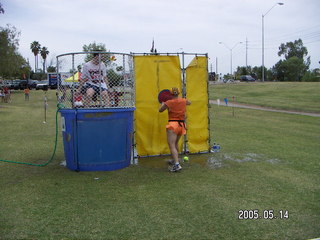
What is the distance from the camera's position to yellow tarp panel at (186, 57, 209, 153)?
8.67 meters

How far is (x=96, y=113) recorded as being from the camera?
6.85 m

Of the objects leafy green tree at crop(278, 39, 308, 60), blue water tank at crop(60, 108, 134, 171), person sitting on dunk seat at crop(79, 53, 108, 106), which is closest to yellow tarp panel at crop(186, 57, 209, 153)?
blue water tank at crop(60, 108, 134, 171)

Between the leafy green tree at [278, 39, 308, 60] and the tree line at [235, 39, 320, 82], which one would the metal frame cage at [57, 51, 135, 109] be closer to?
the tree line at [235, 39, 320, 82]

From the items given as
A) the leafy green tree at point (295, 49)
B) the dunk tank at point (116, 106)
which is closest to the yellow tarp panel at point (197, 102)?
the dunk tank at point (116, 106)

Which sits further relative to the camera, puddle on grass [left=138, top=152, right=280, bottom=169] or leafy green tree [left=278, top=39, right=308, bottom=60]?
leafy green tree [left=278, top=39, right=308, bottom=60]

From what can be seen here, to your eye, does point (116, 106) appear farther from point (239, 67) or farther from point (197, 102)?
point (239, 67)

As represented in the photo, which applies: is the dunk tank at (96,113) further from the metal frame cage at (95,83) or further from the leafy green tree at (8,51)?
the leafy green tree at (8,51)

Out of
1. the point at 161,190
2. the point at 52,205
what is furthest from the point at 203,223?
the point at 52,205

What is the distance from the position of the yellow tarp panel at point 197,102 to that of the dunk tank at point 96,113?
1995 millimetres

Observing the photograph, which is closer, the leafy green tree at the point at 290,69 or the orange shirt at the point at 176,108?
the orange shirt at the point at 176,108

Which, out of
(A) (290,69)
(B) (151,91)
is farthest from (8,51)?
(A) (290,69)
